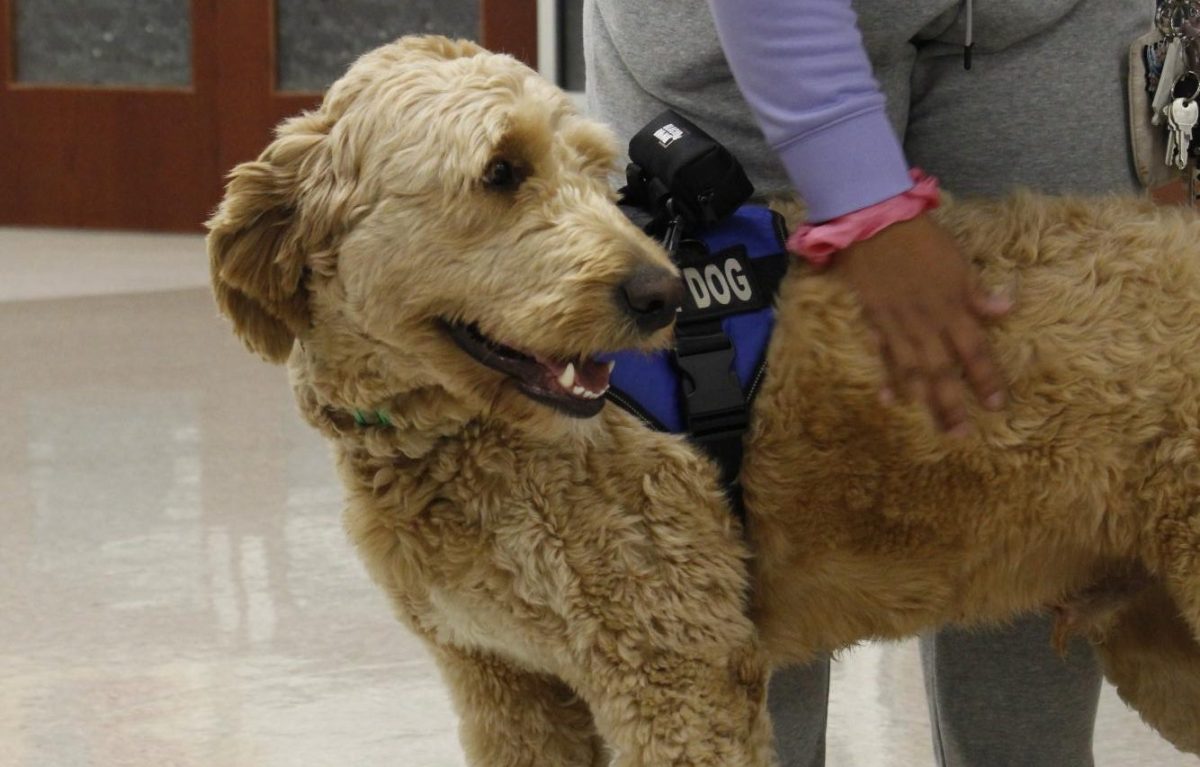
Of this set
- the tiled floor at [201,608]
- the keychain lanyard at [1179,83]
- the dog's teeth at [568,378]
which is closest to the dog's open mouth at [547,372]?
the dog's teeth at [568,378]

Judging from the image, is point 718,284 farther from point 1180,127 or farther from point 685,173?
point 1180,127

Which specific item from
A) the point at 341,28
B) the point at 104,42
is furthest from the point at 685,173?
the point at 104,42

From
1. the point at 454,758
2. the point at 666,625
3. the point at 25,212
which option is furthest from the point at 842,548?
the point at 25,212

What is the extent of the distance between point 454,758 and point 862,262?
4.13ft

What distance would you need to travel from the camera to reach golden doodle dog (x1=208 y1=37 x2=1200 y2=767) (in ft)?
4.94

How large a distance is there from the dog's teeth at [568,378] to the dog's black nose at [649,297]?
0.26 ft

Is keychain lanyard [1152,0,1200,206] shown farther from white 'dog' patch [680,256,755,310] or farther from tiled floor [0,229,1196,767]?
tiled floor [0,229,1196,767]

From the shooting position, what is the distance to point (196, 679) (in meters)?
2.68

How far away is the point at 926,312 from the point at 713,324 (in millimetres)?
230

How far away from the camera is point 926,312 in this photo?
145cm

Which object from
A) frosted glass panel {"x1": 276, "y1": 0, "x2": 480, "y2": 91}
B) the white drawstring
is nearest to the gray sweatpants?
the white drawstring

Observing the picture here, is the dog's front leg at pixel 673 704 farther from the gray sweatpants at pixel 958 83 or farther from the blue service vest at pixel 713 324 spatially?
the gray sweatpants at pixel 958 83

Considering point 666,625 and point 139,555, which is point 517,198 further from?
point 139,555

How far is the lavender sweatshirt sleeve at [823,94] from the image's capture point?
4.74ft
